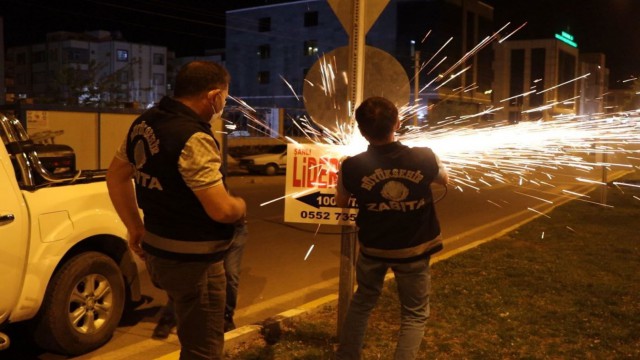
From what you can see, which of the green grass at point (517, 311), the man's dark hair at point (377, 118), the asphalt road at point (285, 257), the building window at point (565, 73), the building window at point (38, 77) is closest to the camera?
Answer: the man's dark hair at point (377, 118)

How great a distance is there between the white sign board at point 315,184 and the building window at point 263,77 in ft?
177

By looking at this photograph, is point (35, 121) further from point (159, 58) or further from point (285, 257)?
point (159, 58)

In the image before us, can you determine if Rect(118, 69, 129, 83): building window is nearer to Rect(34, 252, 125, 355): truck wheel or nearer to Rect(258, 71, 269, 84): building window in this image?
Rect(258, 71, 269, 84): building window

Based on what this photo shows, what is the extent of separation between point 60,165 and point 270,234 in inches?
188

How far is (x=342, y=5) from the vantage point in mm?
4488

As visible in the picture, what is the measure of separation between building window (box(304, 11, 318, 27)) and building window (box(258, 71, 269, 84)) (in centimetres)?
607

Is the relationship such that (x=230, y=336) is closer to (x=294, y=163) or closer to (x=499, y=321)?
(x=294, y=163)

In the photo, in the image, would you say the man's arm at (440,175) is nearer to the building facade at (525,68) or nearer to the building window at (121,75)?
the building window at (121,75)

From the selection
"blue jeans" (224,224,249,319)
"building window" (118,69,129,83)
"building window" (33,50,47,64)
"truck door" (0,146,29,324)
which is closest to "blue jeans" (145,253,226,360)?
"truck door" (0,146,29,324)

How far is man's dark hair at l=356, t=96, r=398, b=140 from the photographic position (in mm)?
3578

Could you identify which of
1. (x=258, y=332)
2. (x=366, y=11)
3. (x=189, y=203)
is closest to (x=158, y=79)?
(x=258, y=332)

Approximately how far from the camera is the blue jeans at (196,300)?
283 cm

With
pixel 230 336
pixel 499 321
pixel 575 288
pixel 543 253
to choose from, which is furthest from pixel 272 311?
pixel 543 253

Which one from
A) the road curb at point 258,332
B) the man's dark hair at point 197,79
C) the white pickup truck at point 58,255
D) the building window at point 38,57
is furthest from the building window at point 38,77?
the man's dark hair at point 197,79
